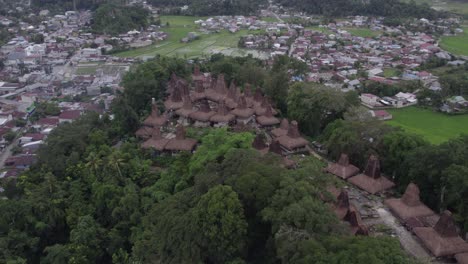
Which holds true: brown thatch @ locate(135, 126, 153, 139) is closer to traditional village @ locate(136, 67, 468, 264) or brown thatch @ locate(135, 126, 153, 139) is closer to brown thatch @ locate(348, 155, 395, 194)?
traditional village @ locate(136, 67, 468, 264)

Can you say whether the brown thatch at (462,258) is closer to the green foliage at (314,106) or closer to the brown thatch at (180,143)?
the green foliage at (314,106)

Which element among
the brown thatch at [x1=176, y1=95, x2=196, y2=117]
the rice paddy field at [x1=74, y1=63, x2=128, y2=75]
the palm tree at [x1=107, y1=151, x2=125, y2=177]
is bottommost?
the rice paddy field at [x1=74, y1=63, x2=128, y2=75]

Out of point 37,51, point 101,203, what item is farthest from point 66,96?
point 101,203

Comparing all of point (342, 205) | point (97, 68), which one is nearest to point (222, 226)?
point (342, 205)

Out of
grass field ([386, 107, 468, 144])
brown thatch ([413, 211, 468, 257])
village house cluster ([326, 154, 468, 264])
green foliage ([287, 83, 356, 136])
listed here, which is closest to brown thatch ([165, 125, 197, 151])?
village house cluster ([326, 154, 468, 264])

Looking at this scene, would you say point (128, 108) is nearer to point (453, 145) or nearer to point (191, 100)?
point (191, 100)

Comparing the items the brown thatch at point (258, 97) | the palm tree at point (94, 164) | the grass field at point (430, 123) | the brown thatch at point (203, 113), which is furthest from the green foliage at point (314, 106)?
the palm tree at point (94, 164)

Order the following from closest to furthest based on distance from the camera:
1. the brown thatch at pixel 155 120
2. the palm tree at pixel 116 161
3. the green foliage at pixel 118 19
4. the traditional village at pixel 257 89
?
the traditional village at pixel 257 89, the palm tree at pixel 116 161, the brown thatch at pixel 155 120, the green foliage at pixel 118 19
